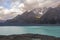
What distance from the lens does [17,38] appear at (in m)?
4.21

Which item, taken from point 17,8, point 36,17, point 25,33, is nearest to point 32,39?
point 25,33

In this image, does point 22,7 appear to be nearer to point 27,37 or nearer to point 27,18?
point 27,18

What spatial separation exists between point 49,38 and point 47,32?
0.45ft

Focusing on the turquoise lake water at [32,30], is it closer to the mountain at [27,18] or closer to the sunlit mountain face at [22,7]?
the mountain at [27,18]

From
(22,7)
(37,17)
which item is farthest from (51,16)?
(22,7)

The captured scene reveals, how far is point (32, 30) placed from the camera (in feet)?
13.8

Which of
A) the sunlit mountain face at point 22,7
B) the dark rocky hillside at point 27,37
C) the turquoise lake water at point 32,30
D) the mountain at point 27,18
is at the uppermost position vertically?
the sunlit mountain face at point 22,7

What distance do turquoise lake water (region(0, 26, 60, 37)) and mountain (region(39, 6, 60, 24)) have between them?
13 cm

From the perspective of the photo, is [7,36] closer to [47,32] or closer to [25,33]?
[25,33]

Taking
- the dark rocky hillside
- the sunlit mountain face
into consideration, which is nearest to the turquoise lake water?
the dark rocky hillside

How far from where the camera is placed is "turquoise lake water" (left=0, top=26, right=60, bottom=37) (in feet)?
13.7

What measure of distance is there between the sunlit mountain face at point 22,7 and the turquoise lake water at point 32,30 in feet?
0.81

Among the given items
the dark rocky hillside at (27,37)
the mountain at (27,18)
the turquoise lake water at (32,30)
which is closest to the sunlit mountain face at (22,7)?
the mountain at (27,18)

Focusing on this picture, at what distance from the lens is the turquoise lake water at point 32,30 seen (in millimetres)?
4164
